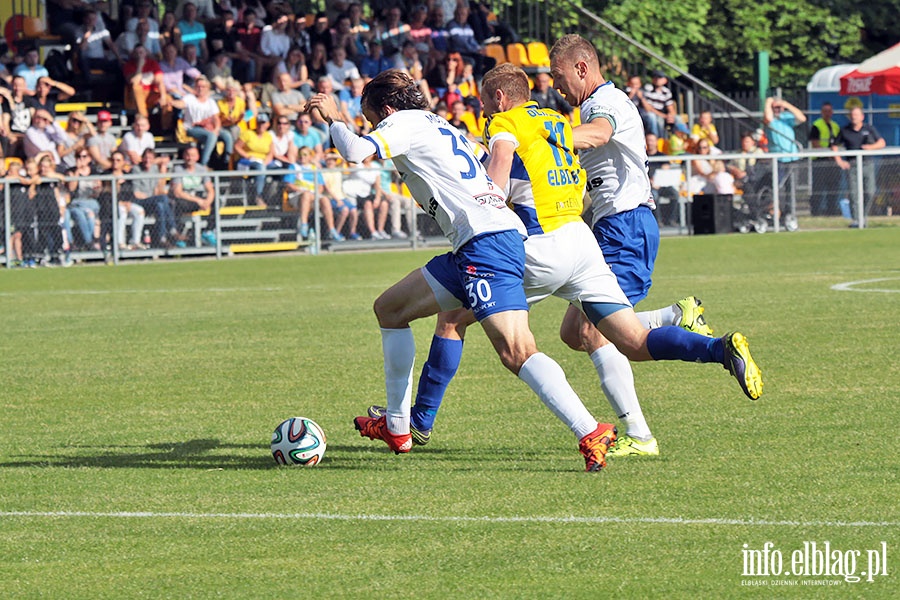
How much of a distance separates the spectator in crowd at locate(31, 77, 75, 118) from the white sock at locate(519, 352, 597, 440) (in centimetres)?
1919

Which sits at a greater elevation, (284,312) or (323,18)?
(323,18)

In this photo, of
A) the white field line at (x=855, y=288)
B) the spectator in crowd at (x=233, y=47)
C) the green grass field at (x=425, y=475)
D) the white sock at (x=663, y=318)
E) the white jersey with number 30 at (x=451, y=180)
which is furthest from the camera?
the spectator in crowd at (x=233, y=47)

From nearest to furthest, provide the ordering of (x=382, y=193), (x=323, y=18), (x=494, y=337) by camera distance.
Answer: (x=494, y=337)
(x=382, y=193)
(x=323, y=18)

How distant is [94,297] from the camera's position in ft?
60.7

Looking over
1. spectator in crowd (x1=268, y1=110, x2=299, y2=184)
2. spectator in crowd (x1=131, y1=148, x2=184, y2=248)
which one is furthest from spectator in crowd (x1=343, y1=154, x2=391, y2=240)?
spectator in crowd (x1=131, y1=148, x2=184, y2=248)

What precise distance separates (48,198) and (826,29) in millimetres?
31485

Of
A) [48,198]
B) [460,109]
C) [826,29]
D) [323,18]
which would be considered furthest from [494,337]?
[826,29]

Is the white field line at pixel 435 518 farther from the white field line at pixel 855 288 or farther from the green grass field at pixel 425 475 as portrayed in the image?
the white field line at pixel 855 288

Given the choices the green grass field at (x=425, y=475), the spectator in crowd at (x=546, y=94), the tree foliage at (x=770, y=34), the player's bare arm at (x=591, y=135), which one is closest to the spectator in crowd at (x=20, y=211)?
the green grass field at (x=425, y=475)

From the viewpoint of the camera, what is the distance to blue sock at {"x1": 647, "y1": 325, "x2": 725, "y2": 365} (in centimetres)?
728

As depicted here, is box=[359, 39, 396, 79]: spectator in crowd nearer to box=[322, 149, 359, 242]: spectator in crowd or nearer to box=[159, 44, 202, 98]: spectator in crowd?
box=[159, 44, 202, 98]: spectator in crowd

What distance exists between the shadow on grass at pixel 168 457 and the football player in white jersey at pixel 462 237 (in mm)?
1088

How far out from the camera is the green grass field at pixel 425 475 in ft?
17.8

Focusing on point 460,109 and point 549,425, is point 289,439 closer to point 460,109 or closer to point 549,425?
point 549,425
